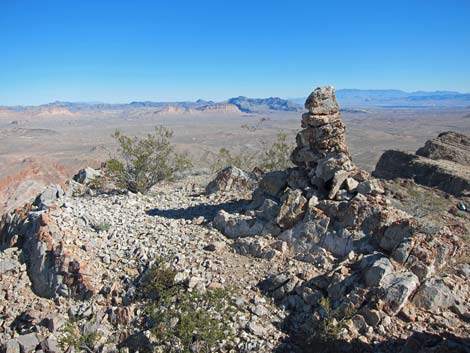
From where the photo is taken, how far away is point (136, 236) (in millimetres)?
11320

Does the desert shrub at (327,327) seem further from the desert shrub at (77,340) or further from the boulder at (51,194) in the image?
the boulder at (51,194)

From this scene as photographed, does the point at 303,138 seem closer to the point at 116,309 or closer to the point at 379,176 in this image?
the point at 116,309

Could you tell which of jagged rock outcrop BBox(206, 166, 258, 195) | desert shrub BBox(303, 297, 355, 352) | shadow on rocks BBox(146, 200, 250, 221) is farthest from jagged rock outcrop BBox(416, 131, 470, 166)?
desert shrub BBox(303, 297, 355, 352)

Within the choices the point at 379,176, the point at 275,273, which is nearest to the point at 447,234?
the point at 275,273

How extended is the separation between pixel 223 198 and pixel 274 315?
6789mm

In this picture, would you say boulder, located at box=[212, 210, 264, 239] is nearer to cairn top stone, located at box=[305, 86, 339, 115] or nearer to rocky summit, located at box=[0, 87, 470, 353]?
rocky summit, located at box=[0, 87, 470, 353]

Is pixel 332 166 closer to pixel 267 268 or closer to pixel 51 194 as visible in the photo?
pixel 267 268

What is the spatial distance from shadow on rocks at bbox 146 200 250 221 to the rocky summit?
97mm

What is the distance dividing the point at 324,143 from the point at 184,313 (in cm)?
656

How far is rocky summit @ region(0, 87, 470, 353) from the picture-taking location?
7762mm

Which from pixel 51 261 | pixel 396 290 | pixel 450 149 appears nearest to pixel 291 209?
pixel 396 290

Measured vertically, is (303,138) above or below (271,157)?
above

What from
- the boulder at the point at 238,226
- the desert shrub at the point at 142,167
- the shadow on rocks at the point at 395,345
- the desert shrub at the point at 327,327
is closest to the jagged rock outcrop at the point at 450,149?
the desert shrub at the point at 142,167

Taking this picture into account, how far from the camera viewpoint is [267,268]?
963 cm
